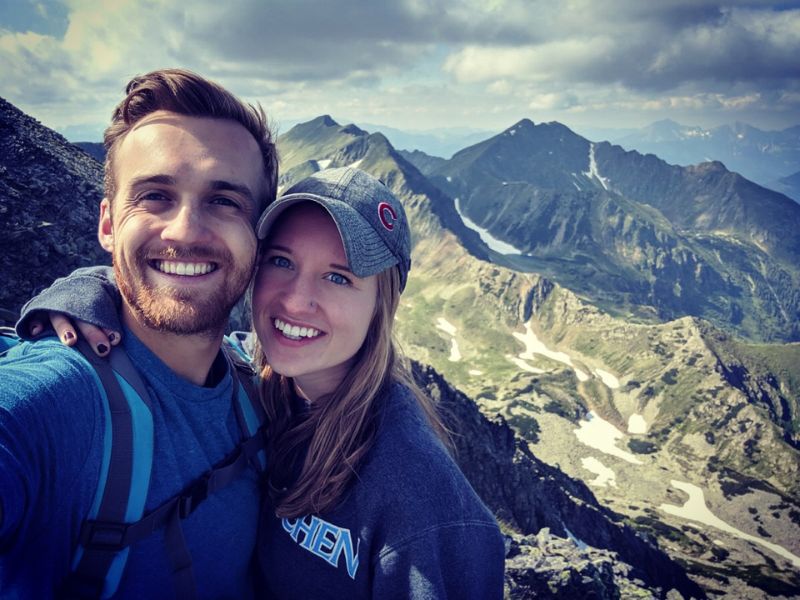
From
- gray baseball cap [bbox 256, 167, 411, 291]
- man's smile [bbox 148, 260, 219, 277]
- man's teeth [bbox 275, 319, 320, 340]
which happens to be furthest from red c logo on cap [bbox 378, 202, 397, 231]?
man's smile [bbox 148, 260, 219, 277]

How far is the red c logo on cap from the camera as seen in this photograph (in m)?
5.20

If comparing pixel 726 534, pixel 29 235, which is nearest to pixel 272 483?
pixel 29 235

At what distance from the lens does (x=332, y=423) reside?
17.1 feet

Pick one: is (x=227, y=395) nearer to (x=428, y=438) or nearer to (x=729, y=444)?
(x=428, y=438)

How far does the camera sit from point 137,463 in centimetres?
380

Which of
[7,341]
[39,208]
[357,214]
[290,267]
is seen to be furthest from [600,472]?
[7,341]

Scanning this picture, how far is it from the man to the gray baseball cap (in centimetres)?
70

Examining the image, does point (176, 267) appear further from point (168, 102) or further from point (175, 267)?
point (168, 102)

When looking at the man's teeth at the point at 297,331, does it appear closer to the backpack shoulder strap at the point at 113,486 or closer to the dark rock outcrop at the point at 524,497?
the backpack shoulder strap at the point at 113,486

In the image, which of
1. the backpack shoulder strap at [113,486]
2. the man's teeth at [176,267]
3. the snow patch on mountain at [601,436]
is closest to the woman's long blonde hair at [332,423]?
the backpack shoulder strap at [113,486]

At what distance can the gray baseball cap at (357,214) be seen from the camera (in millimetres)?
4762

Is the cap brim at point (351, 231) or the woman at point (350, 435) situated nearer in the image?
the woman at point (350, 435)

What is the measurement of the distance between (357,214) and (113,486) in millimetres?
3284

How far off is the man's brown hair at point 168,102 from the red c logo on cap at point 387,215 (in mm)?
1500
